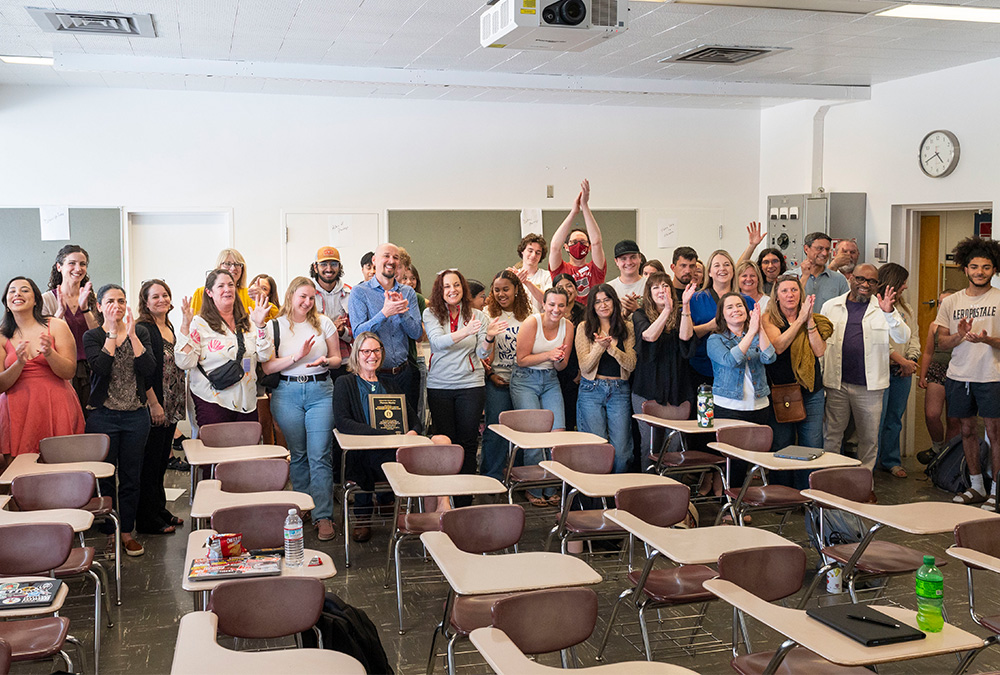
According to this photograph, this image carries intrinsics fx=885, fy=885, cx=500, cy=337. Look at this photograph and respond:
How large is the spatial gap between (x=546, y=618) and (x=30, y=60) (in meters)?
6.58

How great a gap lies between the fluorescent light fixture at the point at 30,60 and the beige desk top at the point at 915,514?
6.51 m

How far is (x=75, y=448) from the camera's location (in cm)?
479

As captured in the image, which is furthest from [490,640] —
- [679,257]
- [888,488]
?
[888,488]

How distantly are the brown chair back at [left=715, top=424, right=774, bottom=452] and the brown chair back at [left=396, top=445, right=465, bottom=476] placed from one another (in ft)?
5.13

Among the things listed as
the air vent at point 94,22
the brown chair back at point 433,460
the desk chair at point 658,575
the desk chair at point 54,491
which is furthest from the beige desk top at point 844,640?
the air vent at point 94,22

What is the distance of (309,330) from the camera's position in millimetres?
5695

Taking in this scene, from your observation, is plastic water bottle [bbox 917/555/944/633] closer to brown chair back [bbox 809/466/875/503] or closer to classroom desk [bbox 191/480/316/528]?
brown chair back [bbox 809/466/875/503]

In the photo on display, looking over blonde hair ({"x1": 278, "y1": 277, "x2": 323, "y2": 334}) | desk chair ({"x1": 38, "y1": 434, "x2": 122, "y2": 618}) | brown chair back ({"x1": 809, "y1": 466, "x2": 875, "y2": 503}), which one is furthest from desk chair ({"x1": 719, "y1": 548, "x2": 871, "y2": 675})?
blonde hair ({"x1": 278, "y1": 277, "x2": 323, "y2": 334})

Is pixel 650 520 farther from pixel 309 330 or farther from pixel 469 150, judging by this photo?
pixel 469 150

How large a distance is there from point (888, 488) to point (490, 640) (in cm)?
520

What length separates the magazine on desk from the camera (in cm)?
307

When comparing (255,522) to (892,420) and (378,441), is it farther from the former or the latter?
(892,420)

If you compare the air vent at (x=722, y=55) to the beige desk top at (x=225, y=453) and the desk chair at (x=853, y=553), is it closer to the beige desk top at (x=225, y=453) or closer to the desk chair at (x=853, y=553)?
the desk chair at (x=853, y=553)

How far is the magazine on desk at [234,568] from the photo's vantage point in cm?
307
